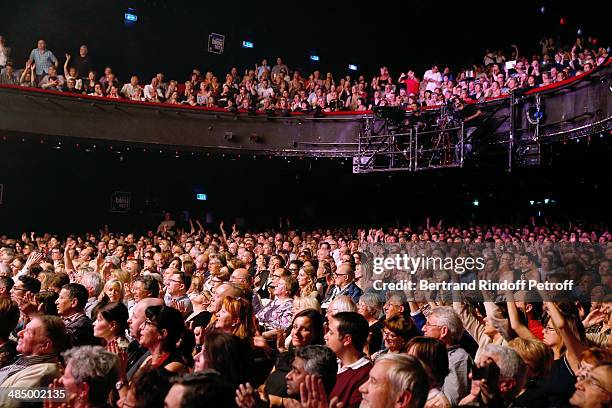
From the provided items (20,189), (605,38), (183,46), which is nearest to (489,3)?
(605,38)

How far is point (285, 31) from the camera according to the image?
20234 millimetres

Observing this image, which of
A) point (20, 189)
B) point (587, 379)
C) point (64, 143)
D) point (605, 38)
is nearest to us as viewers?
point (587, 379)

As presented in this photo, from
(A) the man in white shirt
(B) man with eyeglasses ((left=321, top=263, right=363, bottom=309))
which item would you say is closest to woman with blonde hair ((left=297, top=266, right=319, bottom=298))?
(B) man with eyeglasses ((left=321, top=263, right=363, bottom=309))

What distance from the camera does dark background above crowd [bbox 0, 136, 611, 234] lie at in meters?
15.7

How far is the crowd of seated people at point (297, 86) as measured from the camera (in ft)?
42.0

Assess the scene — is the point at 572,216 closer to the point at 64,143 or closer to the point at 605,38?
the point at 605,38

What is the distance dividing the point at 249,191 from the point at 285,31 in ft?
18.5

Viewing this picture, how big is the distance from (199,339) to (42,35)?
624 inches

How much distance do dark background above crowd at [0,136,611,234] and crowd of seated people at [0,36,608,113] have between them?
57.7 inches

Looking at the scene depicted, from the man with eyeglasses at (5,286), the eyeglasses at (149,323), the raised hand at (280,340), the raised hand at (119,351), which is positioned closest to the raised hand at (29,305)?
the man with eyeglasses at (5,286)

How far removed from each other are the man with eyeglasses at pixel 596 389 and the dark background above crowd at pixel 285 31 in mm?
15683

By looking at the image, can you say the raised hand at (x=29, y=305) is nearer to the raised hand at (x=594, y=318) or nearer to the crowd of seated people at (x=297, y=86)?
the raised hand at (x=594, y=318)

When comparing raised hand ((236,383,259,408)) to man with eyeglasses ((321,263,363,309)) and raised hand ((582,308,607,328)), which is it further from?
man with eyeglasses ((321,263,363,309))

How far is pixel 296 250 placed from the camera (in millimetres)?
10852
